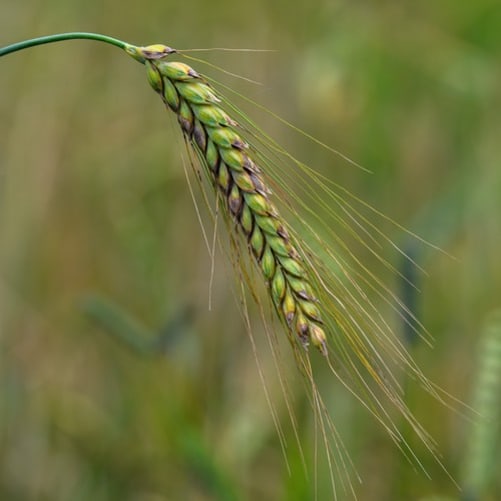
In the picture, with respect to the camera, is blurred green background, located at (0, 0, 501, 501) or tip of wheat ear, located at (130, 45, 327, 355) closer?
tip of wheat ear, located at (130, 45, 327, 355)

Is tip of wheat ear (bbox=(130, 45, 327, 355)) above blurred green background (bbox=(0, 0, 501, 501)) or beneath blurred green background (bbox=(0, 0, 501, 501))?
above

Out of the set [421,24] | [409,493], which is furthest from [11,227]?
[409,493]

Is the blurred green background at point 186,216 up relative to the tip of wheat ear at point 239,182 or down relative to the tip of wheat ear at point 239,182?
down

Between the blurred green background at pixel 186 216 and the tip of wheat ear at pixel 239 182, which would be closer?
the tip of wheat ear at pixel 239 182

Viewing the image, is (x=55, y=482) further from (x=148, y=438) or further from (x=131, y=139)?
(x=131, y=139)
